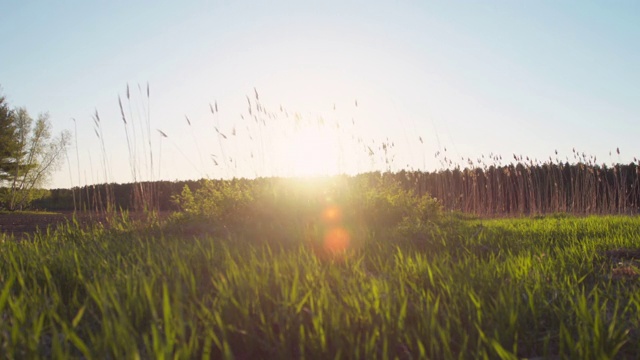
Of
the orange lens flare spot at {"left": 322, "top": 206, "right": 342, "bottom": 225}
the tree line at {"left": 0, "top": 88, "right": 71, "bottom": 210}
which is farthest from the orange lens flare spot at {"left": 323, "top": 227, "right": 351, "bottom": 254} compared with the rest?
the tree line at {"left": 0, "top": 88, "right": 71, "bottom": 210}

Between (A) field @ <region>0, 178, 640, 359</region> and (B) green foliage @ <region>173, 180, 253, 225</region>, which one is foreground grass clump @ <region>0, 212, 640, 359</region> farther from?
(B) green foliage @ <region>173, 180, 253, 225</region>

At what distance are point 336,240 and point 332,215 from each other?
177 centimetres

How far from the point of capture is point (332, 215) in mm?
6000

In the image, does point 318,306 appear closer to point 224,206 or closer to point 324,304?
point 324,304

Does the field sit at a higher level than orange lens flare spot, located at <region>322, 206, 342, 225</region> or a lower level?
lower

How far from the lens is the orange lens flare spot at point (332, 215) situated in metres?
5.70

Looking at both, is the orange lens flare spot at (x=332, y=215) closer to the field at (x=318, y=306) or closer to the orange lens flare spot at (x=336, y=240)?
the orange lens flare spot at (x=336, y=240)

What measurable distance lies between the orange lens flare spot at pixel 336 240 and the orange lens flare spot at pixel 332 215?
0.76m

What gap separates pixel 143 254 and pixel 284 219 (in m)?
2.47

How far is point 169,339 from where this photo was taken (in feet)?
4.72

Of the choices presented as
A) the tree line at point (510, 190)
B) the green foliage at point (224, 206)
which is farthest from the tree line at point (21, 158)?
the green foliage at point (224, 206)

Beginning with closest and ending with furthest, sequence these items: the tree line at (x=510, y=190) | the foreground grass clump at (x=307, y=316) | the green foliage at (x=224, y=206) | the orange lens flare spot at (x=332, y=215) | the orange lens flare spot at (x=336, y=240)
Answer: the foreground grass clump at (x=307, y=316) → the orange lens flare spot at (x=336, y=240) → the orange lens flare spot at (x=332, y=215) → the green foliage at (x=224, y=206) → the tree line at (x=510, y=190)

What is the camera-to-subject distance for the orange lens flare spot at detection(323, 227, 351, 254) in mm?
3754

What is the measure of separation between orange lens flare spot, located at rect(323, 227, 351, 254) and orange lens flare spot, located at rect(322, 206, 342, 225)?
30.1 inches
